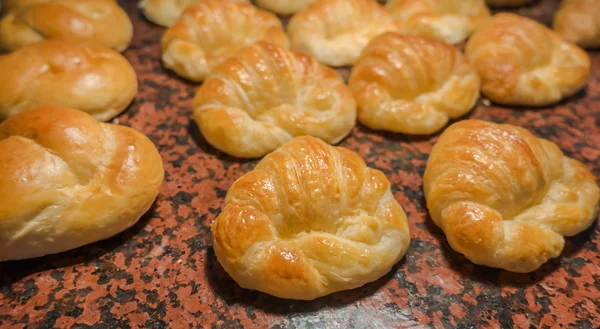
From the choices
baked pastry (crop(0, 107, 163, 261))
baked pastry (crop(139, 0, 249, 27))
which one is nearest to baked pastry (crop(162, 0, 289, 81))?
baked pastry (crop(139, 0, 249, 27))

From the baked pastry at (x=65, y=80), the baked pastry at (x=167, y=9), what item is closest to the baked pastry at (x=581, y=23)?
the baked pastry at (x=167, y=9)

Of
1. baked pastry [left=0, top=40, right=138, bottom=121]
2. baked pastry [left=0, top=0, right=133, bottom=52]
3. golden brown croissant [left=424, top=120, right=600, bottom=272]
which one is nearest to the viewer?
golden brown croissant [left=424, top=120, right=600, bottom=272]

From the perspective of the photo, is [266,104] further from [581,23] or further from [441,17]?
[581,23]

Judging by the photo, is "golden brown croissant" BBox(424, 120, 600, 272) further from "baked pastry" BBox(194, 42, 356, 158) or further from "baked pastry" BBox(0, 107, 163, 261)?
"baked pastry" BBox(0, 107, 163, 261)

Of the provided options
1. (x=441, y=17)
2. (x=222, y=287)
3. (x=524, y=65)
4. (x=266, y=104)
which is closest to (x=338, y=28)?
(x=441, y=17)

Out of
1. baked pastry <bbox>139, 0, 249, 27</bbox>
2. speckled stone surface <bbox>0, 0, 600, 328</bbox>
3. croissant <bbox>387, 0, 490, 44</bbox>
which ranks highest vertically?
croissant <bbox>387, 0, 490, 44</bbox>

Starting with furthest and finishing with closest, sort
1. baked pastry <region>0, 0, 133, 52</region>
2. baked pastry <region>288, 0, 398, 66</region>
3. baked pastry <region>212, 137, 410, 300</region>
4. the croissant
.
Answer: the croissant → baked pastry <region>288, 0, 398, 66</region> → baked pastry <region>0, 0, 133, 52</region> → baked pastry <region>212, 137, 410, 300</region>

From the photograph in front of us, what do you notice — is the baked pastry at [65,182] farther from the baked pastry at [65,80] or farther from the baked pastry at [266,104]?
the baked pastry at [266,104]
